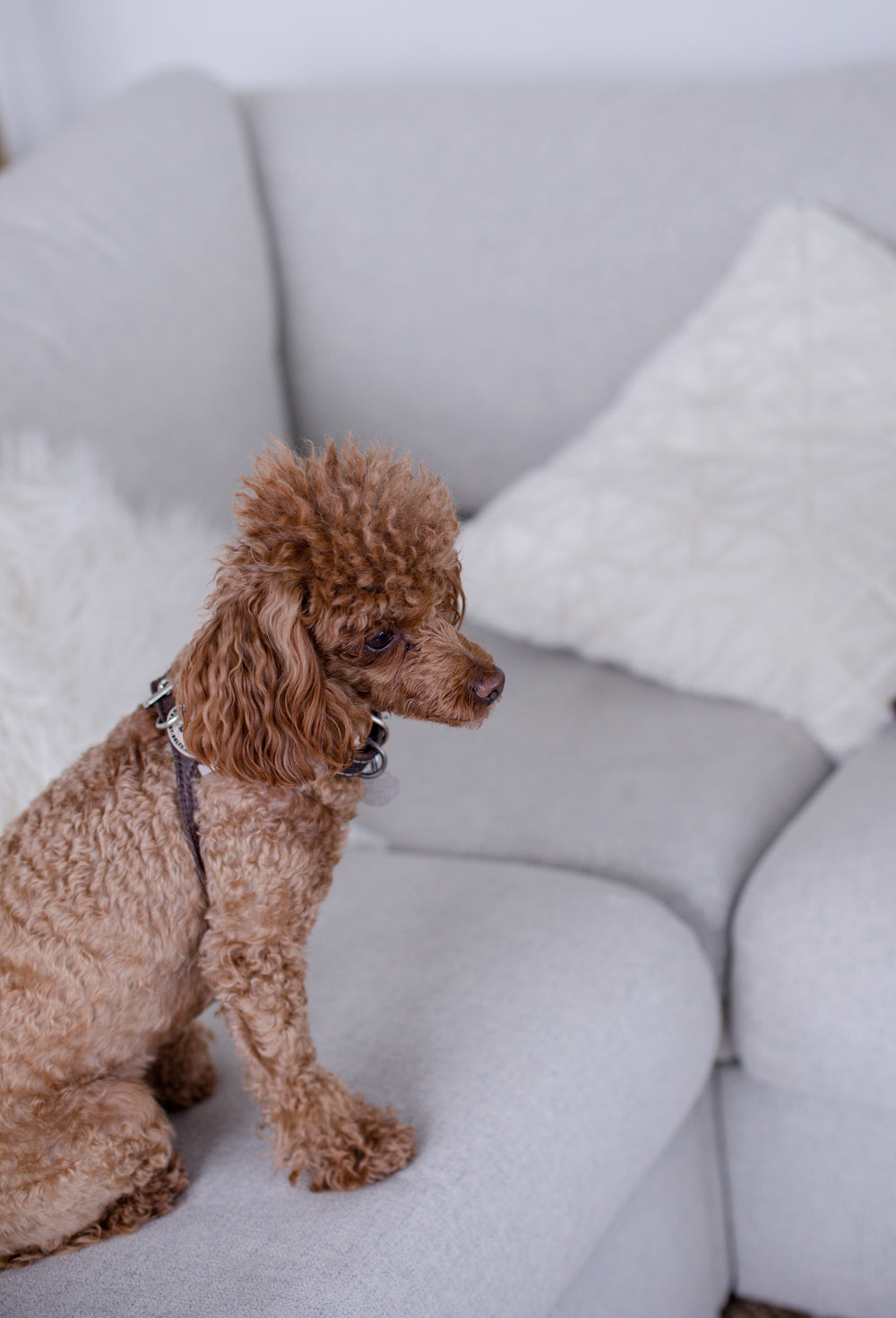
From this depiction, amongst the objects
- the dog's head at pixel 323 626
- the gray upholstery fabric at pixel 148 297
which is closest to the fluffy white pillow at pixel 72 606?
the gray upholstery fabric at pixel 148 297

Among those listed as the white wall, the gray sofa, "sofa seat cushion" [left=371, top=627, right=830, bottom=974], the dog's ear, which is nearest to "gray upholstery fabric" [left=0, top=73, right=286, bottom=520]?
the gray sofa

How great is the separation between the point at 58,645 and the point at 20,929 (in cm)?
45

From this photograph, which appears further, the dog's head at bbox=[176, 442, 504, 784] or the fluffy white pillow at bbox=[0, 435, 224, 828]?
the fluffy white pillow at bbox=[0, 435, 224, 828]

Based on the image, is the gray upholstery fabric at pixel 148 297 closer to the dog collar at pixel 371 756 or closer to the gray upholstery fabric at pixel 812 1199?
the dog collar at pixel 371 756

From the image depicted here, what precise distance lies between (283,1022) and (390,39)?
189 centimetres

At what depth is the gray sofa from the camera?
90 centimetres

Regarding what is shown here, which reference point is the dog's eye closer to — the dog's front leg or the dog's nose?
the dog's nose

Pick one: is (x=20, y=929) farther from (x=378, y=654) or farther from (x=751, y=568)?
(x=751, y=568)

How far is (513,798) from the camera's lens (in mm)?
1366

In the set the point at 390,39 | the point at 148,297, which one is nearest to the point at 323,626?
the point at 148,297

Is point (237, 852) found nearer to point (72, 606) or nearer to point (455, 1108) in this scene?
point (455, 1108)

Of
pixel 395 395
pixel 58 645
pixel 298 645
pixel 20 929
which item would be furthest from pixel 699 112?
pixel 20 929

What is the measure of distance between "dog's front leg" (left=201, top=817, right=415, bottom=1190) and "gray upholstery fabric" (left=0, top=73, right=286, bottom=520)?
2.59 ft

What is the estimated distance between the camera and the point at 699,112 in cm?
168
